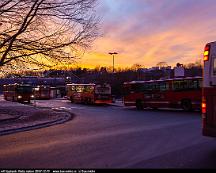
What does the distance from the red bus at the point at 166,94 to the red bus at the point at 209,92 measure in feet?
78.4

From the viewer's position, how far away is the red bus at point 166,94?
36.5 meters

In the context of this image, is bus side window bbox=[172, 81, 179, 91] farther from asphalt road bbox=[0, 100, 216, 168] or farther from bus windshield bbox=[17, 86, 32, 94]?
bus windshield bbox=[17, 86, 32, 94]

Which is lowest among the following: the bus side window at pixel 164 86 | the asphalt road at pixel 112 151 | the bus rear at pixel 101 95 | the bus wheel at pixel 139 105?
the asphalt road at pixel 112 151

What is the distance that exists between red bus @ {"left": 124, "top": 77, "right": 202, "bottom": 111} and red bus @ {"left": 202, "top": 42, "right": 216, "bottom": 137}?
2390 centimetres

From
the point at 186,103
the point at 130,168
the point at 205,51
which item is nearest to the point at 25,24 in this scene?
the point at 186,103

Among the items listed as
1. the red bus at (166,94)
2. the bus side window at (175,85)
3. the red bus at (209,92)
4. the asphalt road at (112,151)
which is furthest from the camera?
the bus side window at (175,85)

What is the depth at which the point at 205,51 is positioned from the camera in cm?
1241

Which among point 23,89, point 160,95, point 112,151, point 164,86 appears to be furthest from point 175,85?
point 23,89

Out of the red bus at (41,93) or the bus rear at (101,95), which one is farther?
the red bus at (41,93)

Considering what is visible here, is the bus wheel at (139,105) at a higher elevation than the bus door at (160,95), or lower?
lower

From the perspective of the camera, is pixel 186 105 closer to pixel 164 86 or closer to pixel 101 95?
pixel 164 86

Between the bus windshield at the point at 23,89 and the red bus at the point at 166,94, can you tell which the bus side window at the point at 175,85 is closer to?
the red bus at the point at 166,94

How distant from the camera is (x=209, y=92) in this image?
12.0m

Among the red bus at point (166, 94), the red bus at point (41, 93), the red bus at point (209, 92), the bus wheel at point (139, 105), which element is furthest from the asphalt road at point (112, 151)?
the red bus at point (41, 93)
